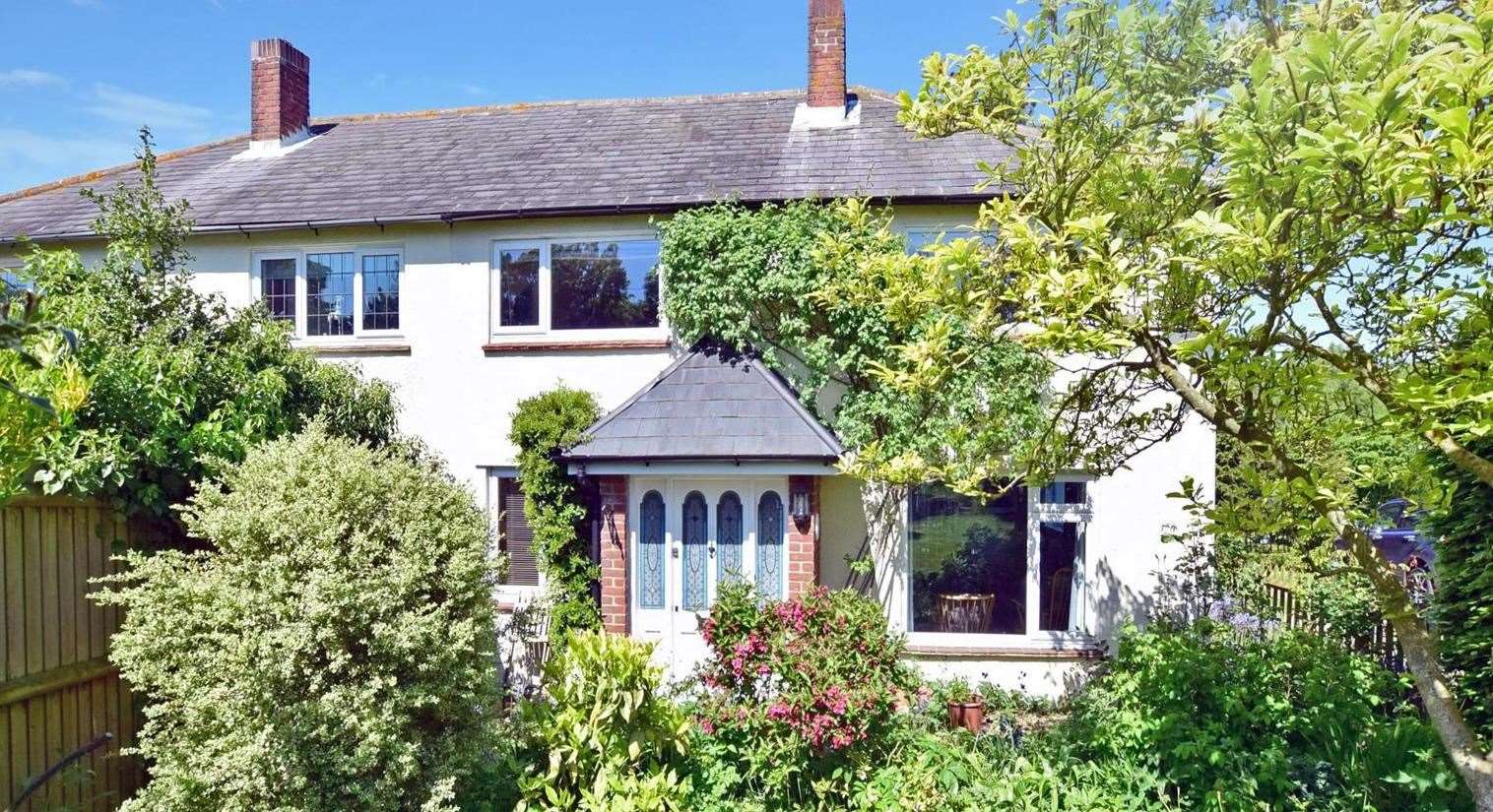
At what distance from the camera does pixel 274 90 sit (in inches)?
538

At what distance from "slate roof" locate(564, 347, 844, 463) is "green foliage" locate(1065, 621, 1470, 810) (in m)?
3.66

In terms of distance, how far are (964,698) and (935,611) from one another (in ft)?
4.55

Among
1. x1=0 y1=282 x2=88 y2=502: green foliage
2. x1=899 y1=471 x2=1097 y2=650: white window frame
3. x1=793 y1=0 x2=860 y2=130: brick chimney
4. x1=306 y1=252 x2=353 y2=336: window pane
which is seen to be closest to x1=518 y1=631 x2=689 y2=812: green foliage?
x1=0 y1=282 x2=88 y2=502: green foliage

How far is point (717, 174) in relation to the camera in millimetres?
10820

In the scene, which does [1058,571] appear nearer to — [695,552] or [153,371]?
[695,552]

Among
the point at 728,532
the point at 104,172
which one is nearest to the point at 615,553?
the point at 728,532

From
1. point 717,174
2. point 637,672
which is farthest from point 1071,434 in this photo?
point 717,174

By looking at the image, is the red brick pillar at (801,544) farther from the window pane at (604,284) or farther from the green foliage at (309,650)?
the green foliage at (309,650)

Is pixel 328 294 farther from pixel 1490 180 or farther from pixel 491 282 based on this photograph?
pixel 1490 180

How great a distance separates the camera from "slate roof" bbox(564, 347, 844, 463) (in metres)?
8.77

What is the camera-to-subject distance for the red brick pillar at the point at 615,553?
9.30 metres

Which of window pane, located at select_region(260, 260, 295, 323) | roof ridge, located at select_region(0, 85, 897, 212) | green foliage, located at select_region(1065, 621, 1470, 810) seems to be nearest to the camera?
green foliage, located at select_region(1065, 621, 1470, 810)

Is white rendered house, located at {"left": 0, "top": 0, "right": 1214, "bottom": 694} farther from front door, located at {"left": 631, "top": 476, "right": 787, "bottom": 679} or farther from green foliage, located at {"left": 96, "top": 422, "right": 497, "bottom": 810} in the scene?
green foliage, located at {"left": 96, "top": 422, "right": 497, "bottom": 810}

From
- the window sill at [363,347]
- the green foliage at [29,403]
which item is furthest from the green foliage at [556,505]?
the green foliage at [29,403]
